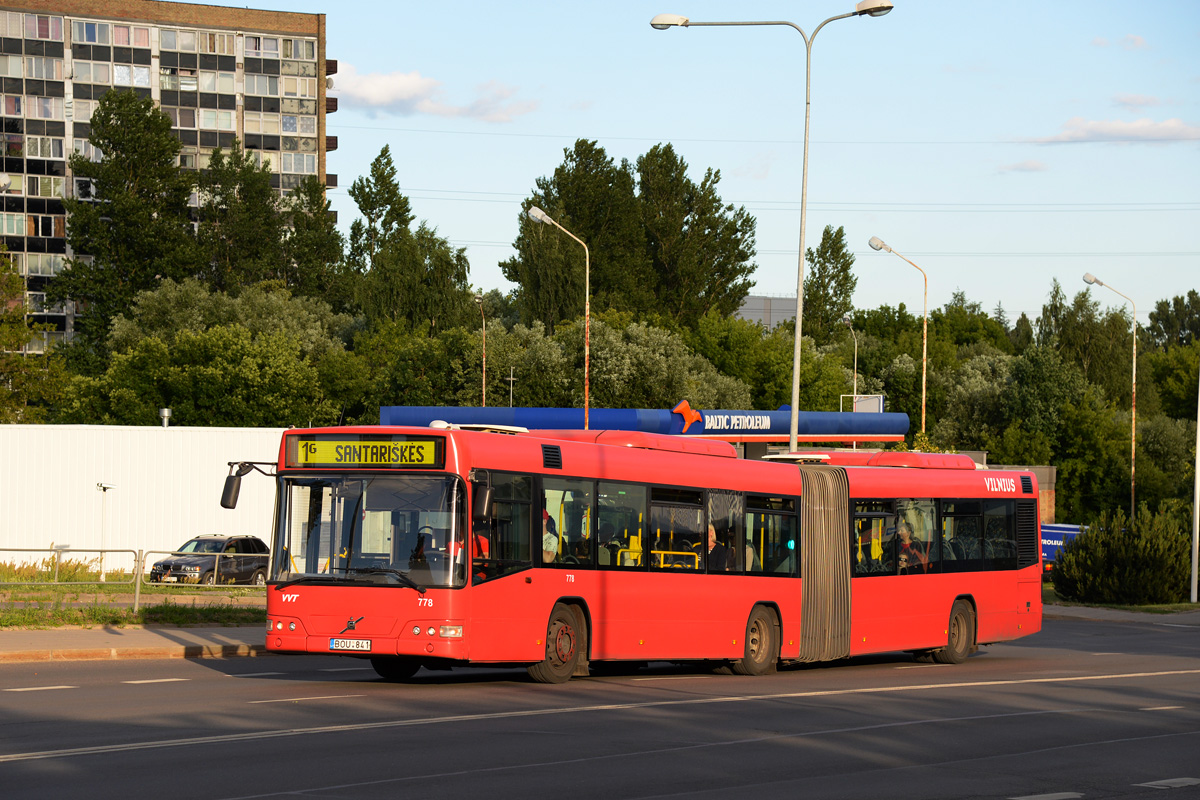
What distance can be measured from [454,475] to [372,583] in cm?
142

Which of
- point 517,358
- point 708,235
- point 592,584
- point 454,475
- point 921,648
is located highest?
point 708,235

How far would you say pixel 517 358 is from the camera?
78562 millimetres

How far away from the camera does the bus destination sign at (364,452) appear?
1524cm

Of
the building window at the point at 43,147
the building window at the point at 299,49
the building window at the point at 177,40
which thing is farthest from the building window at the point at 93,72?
the building window at the point at 299,49

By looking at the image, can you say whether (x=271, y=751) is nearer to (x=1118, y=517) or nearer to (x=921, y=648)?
(x=921, y=648)

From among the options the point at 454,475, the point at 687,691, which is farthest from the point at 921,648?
the point at 454,475

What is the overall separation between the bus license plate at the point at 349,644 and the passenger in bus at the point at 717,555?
5414 mm

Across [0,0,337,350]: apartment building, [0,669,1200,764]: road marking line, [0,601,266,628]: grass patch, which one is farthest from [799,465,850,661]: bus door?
[0,0,337,350]: apartment building

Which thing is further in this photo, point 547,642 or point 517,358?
point 517,358

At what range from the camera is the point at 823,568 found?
796 inches

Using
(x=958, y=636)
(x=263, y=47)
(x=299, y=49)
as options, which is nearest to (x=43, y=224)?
(x=263, y=47)

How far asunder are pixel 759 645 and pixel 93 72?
328 ft

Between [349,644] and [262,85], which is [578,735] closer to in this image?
[349,644]

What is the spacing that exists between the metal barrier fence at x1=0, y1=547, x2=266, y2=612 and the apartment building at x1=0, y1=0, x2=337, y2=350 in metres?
66.6
